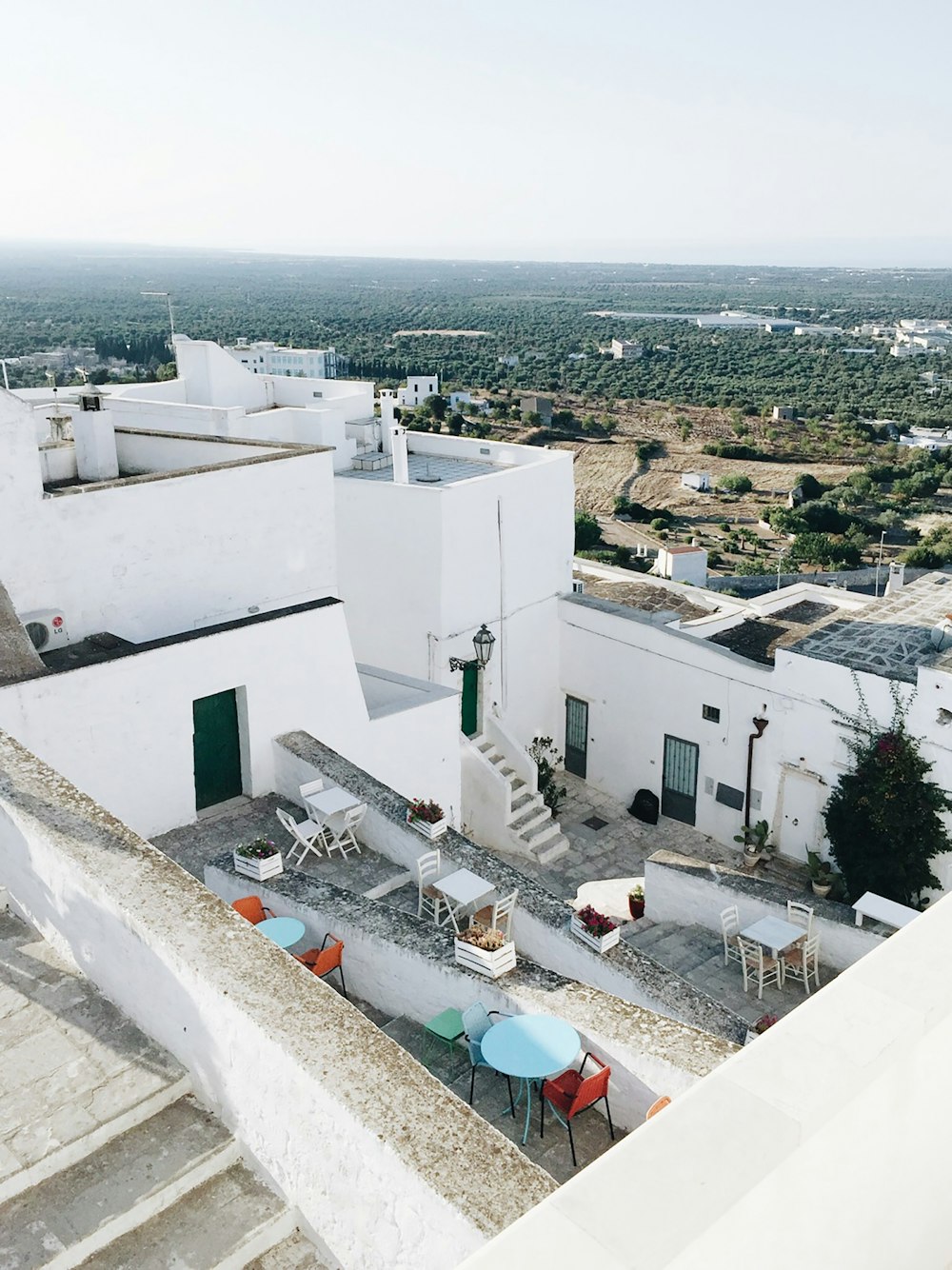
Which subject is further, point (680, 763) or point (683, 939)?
point (680, 763)

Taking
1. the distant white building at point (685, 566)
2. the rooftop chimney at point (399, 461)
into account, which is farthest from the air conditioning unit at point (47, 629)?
the distant white building at point (685, 566)

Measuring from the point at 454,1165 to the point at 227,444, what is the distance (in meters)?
11.2

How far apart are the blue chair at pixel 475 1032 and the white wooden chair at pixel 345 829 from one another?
3914 millimetres

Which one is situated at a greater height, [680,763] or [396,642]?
[396,642]

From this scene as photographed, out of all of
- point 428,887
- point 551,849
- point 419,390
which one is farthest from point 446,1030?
point 419,390

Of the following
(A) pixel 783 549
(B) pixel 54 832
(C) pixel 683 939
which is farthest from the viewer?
(A) pixel 783 549

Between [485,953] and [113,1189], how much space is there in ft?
12.5

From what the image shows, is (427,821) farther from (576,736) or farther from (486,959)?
(576,736)

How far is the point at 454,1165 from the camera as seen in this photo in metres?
4.03

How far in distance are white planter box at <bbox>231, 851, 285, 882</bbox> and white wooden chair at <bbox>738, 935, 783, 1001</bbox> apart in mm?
4804

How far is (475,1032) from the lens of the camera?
7.23 meters

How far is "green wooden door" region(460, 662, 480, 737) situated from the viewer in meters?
18.4

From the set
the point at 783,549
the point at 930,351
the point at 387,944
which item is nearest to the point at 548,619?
the point at 387,944

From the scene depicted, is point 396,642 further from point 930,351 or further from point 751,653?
point 930,351
